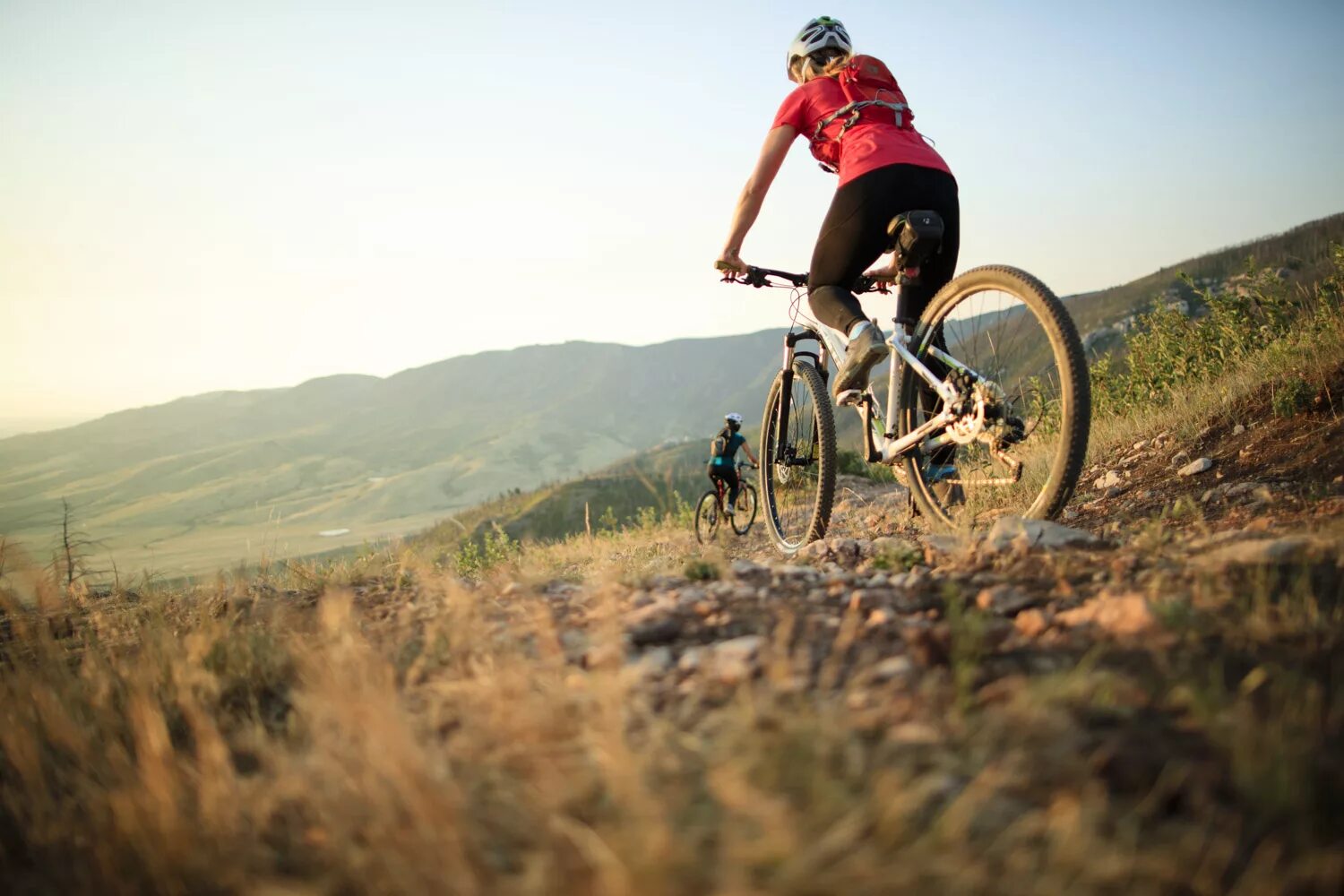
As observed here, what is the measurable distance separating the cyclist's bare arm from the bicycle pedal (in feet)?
3.96

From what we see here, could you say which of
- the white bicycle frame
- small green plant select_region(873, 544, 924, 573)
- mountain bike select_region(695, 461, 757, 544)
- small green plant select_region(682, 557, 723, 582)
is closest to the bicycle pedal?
the white bicycle frame

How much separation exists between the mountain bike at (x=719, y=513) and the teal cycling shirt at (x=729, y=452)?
0.18 meters

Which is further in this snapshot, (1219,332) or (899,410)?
(1219,332)

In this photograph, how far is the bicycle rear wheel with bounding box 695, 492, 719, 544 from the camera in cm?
881

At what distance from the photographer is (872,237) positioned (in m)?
3.61

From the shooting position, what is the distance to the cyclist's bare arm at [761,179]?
12.7 feet

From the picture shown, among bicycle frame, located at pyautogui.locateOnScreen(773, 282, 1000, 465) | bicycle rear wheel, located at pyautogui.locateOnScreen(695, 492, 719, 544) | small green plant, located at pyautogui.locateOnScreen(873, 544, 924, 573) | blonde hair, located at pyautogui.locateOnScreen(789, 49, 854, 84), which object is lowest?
bicycle rear wheel, located at pyautogui.locateOnScreen(695, 492, 719, 544)

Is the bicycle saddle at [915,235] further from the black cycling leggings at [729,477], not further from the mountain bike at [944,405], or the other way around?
the black cycling leggings at [729,477]

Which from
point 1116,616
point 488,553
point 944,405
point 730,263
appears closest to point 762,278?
point 730,263

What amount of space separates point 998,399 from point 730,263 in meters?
2.10

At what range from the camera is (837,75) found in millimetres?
3801

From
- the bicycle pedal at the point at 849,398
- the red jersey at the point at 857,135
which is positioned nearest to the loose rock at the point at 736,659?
the bicycle pedal at the point at 849,398

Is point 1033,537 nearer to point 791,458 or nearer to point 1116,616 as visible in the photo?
point 1116,616

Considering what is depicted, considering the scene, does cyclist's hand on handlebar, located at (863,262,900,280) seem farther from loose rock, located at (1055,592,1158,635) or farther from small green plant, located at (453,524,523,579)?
small green plant, located at (453,524,523,579)
